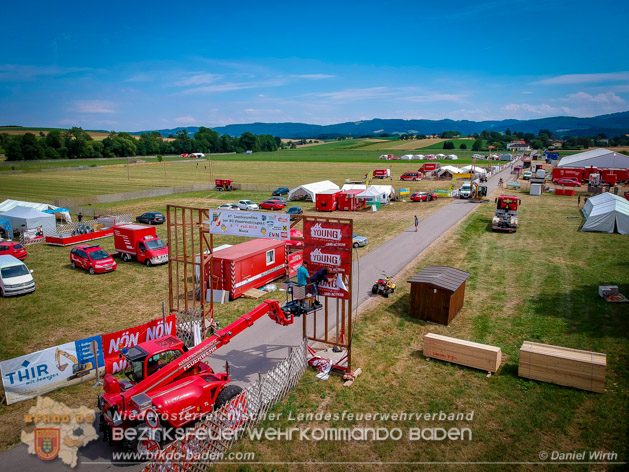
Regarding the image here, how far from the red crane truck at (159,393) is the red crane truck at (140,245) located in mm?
16376

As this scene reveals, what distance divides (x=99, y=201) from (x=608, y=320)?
55.0 m

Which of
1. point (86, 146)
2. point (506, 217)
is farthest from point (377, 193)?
point (86, 146)

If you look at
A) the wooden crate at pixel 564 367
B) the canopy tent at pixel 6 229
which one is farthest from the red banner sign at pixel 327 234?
the canopy tent at pixel 6 229

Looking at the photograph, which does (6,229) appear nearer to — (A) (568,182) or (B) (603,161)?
(A) (568,182)

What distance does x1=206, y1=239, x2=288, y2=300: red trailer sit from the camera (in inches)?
803

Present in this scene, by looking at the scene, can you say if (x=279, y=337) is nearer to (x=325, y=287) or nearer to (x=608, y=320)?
(x=325, y=287)

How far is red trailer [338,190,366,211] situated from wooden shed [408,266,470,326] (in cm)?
2874

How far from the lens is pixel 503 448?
33.4 feet

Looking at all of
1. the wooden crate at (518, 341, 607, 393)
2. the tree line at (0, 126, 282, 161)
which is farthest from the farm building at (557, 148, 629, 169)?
the tree line at (0, 126, 282, 161)

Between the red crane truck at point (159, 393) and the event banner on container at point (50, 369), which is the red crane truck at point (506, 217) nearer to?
the red crane truck at point (159, 393)

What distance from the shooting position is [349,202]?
47562 millimetres

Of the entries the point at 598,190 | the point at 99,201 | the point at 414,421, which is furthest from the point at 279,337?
the point at 598,190

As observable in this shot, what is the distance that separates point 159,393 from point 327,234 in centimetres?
661

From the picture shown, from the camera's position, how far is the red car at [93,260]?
2489cm
